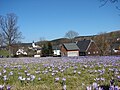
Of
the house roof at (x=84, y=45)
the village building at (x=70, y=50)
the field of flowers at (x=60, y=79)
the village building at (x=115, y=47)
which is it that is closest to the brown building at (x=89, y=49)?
the house roof at (x=84, y=45)

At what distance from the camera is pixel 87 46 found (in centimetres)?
7662

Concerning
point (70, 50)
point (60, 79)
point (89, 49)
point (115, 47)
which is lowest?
point (60, 79)

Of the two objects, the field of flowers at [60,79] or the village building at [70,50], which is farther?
the village building at [70,50]

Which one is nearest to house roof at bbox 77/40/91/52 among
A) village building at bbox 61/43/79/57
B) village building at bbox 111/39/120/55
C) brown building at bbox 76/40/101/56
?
brown building at bbox 76/40/101/56

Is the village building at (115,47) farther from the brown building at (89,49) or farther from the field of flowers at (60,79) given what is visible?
the field of flowers at (60,79)

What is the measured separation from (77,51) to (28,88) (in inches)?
3000

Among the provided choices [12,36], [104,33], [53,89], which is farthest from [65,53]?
[53,89]

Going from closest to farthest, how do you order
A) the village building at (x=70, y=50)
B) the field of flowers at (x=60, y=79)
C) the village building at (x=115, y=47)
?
the field of flowers at (x=60, y=79) < the village building at (x=70, y=50) < the village building at (x=115, y=47)

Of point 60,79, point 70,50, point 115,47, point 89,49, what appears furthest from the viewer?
point 115,47

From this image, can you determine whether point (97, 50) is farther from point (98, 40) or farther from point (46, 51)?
point (46, 51)

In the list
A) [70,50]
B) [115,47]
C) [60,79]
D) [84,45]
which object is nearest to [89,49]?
[84,45]

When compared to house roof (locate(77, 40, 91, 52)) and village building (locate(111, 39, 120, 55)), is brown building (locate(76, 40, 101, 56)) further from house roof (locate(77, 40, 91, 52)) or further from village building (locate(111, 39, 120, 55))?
village building (locate(111, 39, 120, 55))

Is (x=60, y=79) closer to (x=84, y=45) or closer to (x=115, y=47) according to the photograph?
(x=84, y=45)

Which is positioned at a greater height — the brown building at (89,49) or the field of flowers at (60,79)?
the brown building at (89,49)
